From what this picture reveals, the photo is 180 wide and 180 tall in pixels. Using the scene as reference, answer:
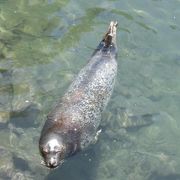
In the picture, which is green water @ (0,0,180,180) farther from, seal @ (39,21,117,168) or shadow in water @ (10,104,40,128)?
seal @ (39,21,117,168)

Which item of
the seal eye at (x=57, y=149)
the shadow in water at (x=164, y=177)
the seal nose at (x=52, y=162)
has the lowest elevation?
the shadow in water at (x=164, y=177)

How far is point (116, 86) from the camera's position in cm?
861

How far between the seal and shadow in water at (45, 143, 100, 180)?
720 mm

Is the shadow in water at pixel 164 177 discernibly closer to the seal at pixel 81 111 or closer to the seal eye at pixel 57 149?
the seal at pixel 81 111

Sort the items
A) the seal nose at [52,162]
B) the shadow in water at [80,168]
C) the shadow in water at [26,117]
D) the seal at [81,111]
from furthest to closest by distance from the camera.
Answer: the shadow in water at [26,117] < the shadow in water at [80,168] < the seal at [81,111] < the seal nose at [52,162]

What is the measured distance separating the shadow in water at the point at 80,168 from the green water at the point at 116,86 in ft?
0.05

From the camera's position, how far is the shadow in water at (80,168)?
709 cm

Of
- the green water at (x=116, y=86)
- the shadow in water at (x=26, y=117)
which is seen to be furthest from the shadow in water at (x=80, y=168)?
the shadow in water at (x=26, y=117)

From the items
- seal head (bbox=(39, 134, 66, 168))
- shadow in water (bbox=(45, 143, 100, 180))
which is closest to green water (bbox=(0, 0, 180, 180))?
shadow in water (bbox=(45, 143, 100, 180))

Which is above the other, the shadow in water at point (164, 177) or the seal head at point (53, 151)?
the seal head at point (53, 151)

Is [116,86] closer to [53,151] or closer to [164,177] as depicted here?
[164,177]

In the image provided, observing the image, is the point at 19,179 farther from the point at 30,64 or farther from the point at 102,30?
the point at 102,30

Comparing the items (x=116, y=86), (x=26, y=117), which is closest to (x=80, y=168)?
(x=26, y=117)

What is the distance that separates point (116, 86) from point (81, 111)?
7.92ft
